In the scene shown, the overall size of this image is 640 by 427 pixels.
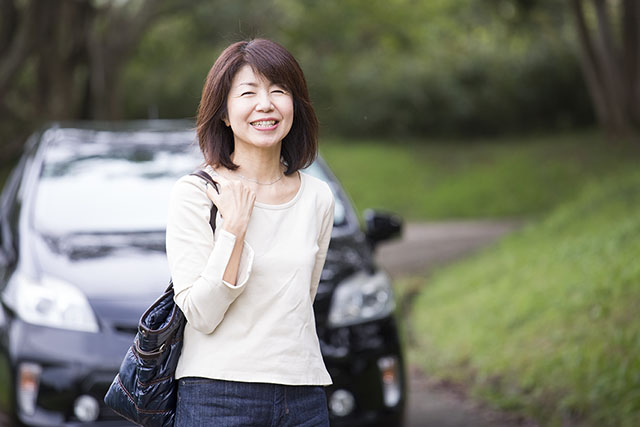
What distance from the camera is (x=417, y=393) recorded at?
612cm

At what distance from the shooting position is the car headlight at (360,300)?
13.8 feet

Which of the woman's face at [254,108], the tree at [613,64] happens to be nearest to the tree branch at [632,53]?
the tree at [613,64]

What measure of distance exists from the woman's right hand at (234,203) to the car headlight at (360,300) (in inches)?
75.6

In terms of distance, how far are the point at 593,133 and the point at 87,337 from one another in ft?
60.5

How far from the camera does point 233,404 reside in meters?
2.32

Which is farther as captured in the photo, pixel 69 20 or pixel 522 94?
pixel 522 94

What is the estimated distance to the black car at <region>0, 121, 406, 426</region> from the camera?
3920 millimetres

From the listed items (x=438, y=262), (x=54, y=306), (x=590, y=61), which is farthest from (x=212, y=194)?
(x=590, y=61)

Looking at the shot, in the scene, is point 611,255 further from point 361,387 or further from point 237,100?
point 237,100

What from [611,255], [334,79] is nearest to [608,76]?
[334,79]

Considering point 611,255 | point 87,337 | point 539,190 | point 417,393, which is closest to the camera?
point 87,337

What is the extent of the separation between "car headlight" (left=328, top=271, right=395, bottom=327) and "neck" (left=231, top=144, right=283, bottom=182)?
179 centimetres

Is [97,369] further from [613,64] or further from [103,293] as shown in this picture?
[613,64]

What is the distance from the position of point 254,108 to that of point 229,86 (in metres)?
0.10
